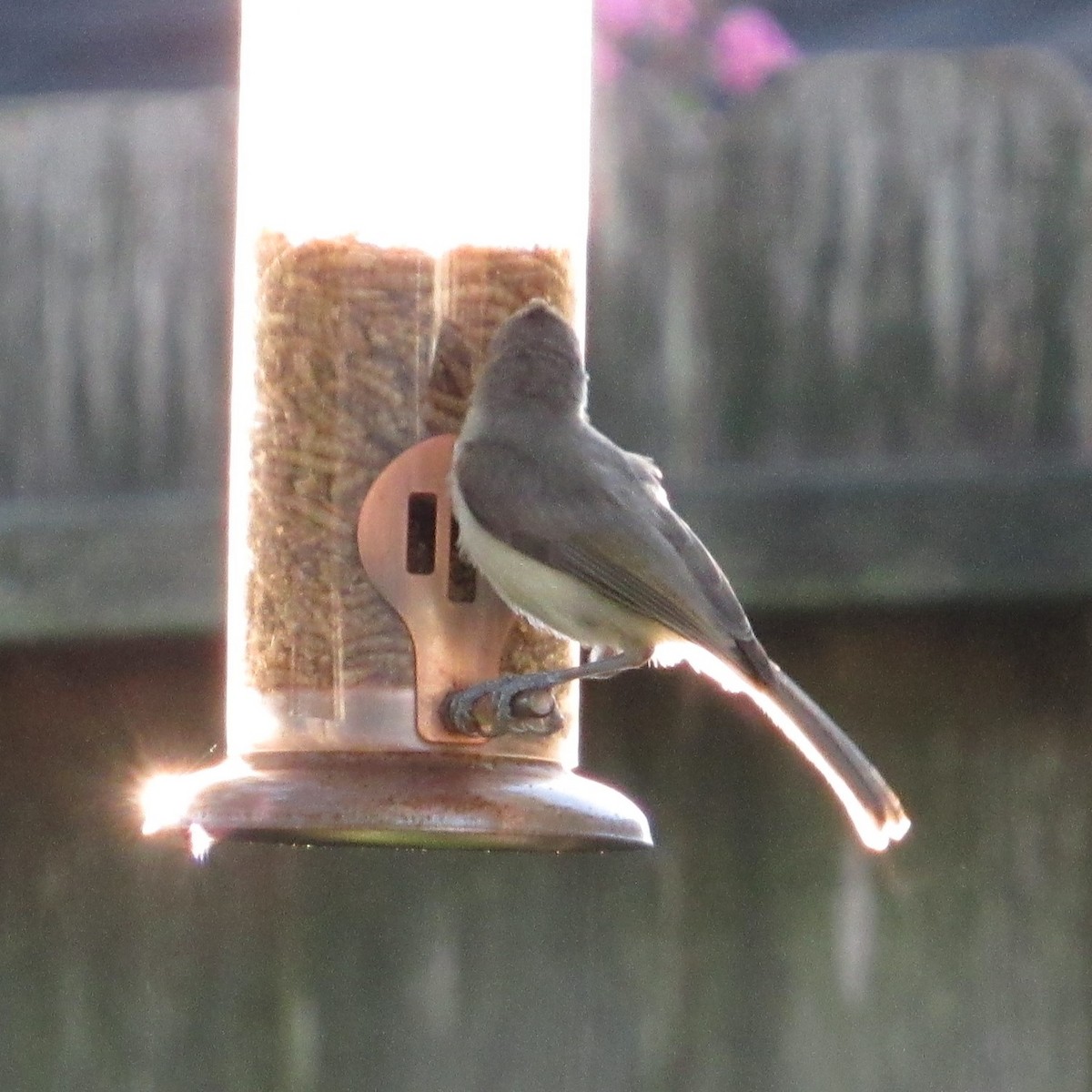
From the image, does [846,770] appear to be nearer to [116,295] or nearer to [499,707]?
[499,707]

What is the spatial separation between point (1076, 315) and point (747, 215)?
599mm

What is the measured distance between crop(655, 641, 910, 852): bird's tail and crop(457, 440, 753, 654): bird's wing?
0.05 meters

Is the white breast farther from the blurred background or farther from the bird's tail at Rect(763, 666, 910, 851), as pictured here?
the blurred background

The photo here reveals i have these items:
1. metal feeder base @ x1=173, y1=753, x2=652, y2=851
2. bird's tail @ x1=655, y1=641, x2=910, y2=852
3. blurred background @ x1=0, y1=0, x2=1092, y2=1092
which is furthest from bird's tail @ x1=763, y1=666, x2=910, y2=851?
blurred background @ x1=0, y1=0, x2=1092, y2=1092

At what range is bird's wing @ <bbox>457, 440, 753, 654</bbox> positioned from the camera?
3.80m

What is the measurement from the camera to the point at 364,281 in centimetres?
400

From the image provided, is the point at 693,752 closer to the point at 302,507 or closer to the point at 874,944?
the point at 874,944

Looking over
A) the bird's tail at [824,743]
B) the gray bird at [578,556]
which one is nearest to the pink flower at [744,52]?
the gray bird at [578,556]

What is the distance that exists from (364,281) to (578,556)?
0.54 m

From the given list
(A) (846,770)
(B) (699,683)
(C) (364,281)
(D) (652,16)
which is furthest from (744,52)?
(A) (846,770)

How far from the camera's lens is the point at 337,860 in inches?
187

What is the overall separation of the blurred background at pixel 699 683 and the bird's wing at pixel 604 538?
1.99 feet

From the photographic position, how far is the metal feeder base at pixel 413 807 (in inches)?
146

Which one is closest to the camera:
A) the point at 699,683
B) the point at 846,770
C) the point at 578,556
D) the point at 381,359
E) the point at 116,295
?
the point at 846,770
